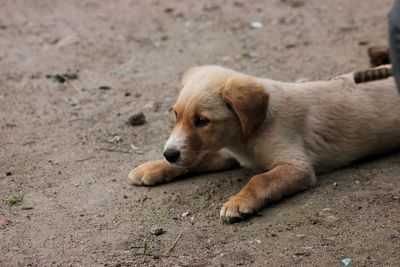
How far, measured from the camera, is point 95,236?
16.6 feet

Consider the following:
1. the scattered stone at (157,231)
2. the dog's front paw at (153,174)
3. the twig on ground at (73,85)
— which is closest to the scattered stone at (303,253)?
the scattered stone at (157,231)

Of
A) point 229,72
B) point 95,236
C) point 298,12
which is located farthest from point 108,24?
point 95,236

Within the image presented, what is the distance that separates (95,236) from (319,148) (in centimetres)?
196

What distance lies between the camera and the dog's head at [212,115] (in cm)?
535

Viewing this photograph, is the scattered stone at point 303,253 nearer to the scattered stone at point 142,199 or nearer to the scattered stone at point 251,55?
the scattered stone at point 142,199

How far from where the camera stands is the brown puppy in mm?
5379

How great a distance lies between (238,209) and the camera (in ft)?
16.8

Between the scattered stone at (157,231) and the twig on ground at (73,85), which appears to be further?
the twig on ground at (73,85)

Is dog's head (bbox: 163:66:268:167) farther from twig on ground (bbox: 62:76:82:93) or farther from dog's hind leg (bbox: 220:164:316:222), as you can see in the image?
twig on ground (bbox: 62:76:82:93)

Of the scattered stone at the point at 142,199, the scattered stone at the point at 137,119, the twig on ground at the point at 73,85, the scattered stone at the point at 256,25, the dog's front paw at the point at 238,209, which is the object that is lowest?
the scattered stone at the point at 256,25

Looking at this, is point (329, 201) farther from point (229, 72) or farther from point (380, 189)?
point (229, 72)

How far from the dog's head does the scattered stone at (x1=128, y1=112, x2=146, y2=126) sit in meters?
1.50

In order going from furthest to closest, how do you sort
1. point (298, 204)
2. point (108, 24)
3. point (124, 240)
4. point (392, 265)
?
point (108, 24) → point (298, 204) → point (124, 240) → point (392, 265)

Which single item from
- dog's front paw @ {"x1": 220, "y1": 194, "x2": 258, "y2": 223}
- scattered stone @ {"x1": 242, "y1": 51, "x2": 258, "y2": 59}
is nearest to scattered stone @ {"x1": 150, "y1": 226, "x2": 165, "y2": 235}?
dog's front paw @ {"x1": 220, "y1": 194, "x2": 258, "y2": 223}
